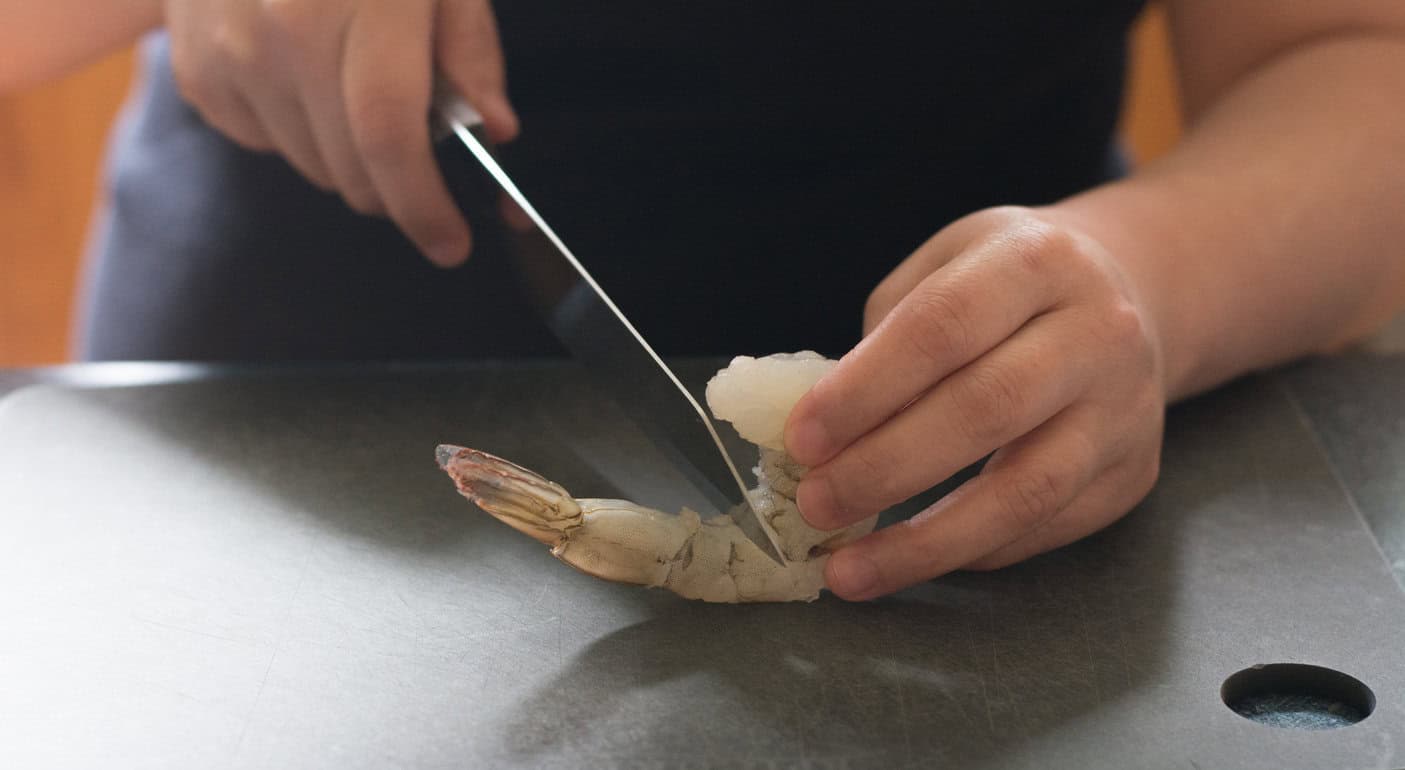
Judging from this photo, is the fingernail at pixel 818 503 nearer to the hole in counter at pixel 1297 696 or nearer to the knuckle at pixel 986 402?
the knuckle at pixel 986 402

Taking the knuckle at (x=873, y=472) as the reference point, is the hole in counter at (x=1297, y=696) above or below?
below

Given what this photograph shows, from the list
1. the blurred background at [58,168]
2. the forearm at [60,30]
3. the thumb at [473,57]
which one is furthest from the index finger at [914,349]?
the blurred background at [58,168]

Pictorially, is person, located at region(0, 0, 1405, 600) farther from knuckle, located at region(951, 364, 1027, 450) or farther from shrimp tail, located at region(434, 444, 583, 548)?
shrimp tail, located at region(434, 444, 583, 548)

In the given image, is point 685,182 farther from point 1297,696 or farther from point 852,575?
point 1297,696

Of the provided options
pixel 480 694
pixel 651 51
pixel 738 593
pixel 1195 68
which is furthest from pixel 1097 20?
pixel 480 694

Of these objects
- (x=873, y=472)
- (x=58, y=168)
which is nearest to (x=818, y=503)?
(x=873, y=472)
